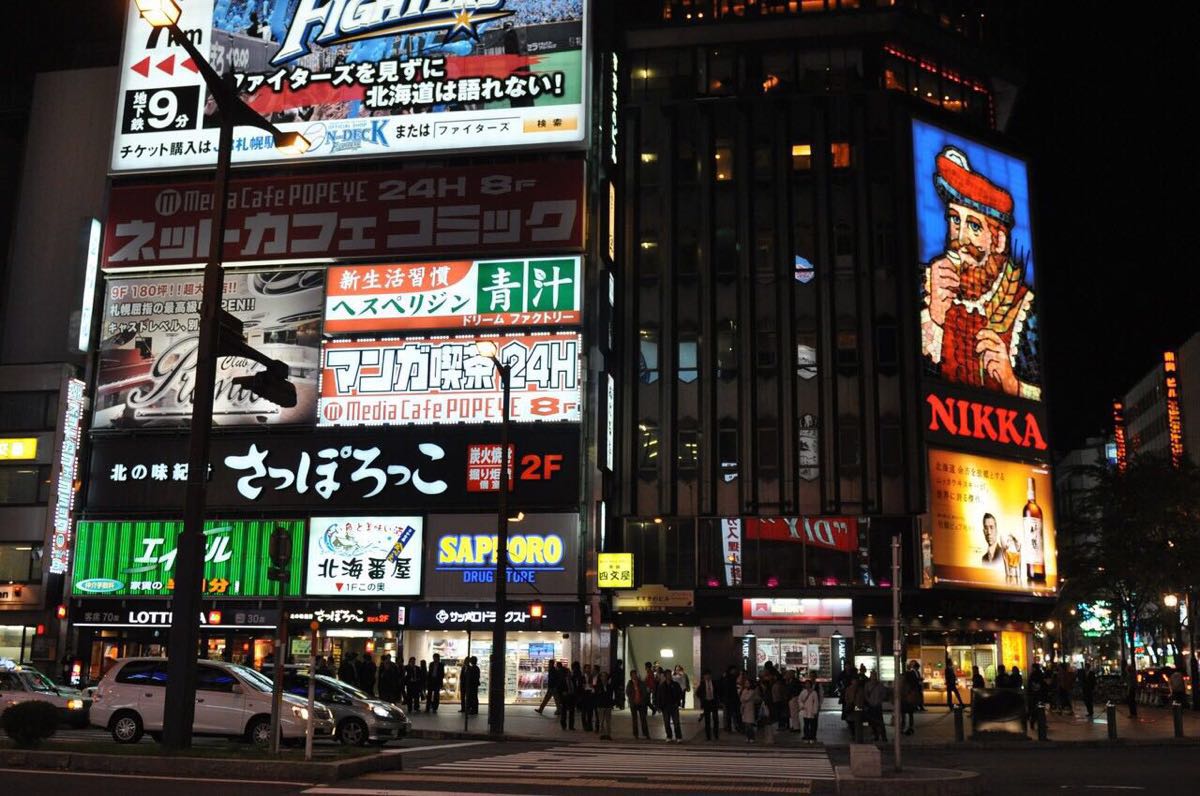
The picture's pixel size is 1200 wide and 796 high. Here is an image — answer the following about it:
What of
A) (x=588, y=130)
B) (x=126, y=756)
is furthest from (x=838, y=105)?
(x=126, y=756)

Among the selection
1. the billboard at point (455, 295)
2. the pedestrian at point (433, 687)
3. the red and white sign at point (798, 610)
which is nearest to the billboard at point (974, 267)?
the red and white sign at point (798, 610)

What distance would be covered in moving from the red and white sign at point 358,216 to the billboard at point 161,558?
955 centimetres

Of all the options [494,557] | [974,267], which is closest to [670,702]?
[494,557]

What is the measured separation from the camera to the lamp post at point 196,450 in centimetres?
1519

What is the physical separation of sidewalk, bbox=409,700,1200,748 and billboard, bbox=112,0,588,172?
19906 millimetres

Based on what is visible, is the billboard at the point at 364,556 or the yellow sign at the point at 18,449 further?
the yellow sign at the point at 18,449

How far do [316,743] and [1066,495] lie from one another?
492 feet

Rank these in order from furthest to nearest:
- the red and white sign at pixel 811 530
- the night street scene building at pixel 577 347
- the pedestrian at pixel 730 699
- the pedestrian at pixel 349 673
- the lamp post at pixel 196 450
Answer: the red and white sign at pixel 811 530
the night street scene building at pixel 577 347
the pedestrian at pixel 349 673
the pedestrian at pixel 730 699
the lamp post at pixel 196 450

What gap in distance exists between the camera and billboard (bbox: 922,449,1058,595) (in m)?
44.8

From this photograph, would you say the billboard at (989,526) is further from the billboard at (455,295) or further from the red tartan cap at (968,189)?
the billboard at (455,295)

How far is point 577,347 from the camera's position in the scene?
3944 cm

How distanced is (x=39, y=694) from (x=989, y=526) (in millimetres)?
34858

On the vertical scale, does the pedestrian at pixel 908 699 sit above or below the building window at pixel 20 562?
below

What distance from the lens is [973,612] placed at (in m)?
45.1
